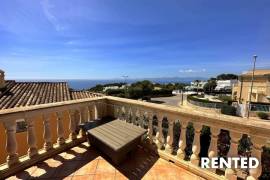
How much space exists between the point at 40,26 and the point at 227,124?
8062 mm

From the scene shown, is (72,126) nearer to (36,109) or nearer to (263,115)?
(36,109)

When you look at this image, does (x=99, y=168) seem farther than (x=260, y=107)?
No

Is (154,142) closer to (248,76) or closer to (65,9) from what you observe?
(65,9)

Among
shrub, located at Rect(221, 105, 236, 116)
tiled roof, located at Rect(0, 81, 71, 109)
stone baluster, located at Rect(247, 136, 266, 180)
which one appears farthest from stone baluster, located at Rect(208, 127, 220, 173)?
shrub, located at Rect(221, 105, 236, 116)

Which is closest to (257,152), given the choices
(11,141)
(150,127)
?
(150,127)

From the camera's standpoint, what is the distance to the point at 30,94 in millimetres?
7637

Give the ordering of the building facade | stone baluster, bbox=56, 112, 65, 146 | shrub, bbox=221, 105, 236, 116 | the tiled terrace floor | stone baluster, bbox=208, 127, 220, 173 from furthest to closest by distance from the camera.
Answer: the building facade
shrub, bbox=221, 105, 236, 116
stone baluster, bbox=56, 112, 65, 146
the tiled terrace floor
stone baluster, bbox=208, 127, 220, 173

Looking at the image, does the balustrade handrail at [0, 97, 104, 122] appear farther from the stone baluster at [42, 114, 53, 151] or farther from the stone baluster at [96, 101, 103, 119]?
the stone baluster at [96, 101, 103, 119]

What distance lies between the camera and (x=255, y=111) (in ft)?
65.8

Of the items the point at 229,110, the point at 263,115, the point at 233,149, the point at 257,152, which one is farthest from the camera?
the point at 229,110

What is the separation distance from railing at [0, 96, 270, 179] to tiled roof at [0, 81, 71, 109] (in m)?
4.94

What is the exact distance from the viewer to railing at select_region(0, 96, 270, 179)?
1.85 meters

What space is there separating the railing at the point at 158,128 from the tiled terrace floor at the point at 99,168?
15 cm

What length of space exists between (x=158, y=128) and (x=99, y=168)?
1.34m
